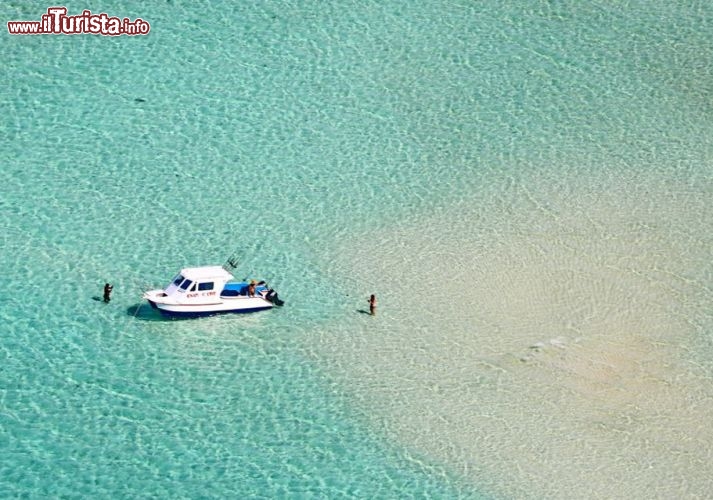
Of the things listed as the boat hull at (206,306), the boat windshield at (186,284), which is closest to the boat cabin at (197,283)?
the boat windshield at (186,284)

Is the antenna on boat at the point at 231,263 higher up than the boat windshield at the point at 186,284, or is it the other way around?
the antenna on boat at the point at 231,263

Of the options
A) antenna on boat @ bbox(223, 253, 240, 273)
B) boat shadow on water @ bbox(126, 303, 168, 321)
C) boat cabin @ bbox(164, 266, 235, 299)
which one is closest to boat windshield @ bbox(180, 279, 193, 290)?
boat cabin @ bbox(164, 266, 235, 299)

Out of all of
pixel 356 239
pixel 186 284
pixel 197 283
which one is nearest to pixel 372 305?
pixel 356 239

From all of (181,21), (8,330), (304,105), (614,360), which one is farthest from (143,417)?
(181,21)

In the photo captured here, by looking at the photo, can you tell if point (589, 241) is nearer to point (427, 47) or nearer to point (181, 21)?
point (427, 47)

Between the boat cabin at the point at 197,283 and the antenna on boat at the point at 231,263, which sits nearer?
the boat cabin at the point at 197,283

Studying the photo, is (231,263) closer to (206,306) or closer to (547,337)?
(206,306)

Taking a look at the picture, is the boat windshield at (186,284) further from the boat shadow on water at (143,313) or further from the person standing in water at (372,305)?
the person standing in water at (372,305)

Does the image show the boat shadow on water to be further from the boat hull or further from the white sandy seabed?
the white sandy seabed
